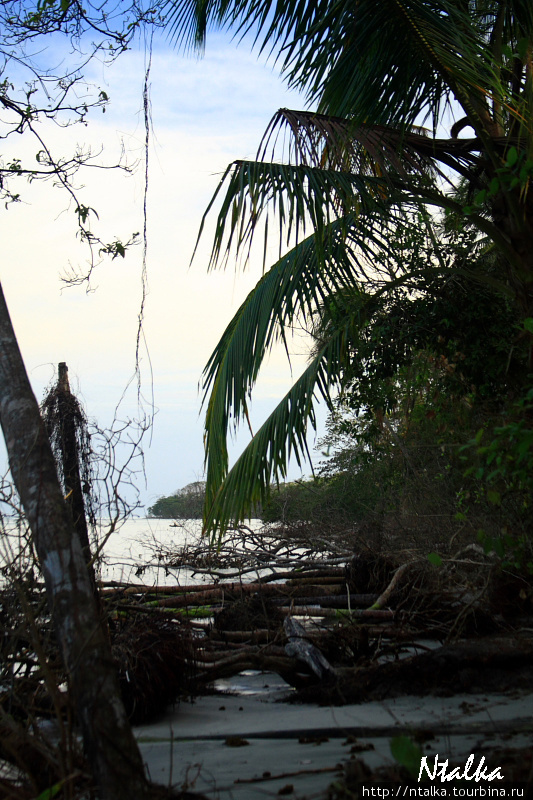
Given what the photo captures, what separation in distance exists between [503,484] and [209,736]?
3.93m

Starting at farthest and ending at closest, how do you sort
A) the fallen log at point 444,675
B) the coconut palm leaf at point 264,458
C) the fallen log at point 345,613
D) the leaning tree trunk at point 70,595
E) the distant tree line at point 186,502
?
the distant tree line at point 186,502, the fallen log at point 345,613, the coconut palm leaf at point 264,458, the fallen log at point 444,675, the leaning tree trunk at point 70,595

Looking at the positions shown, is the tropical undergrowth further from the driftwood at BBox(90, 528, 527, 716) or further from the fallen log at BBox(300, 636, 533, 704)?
the fallen log at BBox(300, 636, 533, 704)

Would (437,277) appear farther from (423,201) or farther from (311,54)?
(311,54)

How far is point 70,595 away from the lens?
2.73 meters

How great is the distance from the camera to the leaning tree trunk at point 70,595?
2502mm

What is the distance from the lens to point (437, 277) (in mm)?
7652

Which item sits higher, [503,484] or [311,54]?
[311,54]

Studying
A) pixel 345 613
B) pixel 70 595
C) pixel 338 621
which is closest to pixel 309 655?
pixel 338 621

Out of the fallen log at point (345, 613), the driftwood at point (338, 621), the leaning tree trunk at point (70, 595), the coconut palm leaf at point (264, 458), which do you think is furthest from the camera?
the fallen log at point (345, 613)

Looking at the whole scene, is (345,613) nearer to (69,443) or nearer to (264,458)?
(264,458)

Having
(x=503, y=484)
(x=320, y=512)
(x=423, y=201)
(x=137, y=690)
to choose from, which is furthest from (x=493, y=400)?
(x=320, y=512)

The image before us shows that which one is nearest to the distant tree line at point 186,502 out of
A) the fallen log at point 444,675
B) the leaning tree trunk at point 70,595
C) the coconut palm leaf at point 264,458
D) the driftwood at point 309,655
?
the coconut palm leaf at point 264,458

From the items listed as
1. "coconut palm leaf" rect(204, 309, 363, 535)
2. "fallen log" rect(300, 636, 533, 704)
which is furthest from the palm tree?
"fallen log" rect(300, 636, 533, 704)

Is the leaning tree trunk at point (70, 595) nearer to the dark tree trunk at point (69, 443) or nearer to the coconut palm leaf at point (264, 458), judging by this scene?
the dark tree trunk at point (69, 443)
